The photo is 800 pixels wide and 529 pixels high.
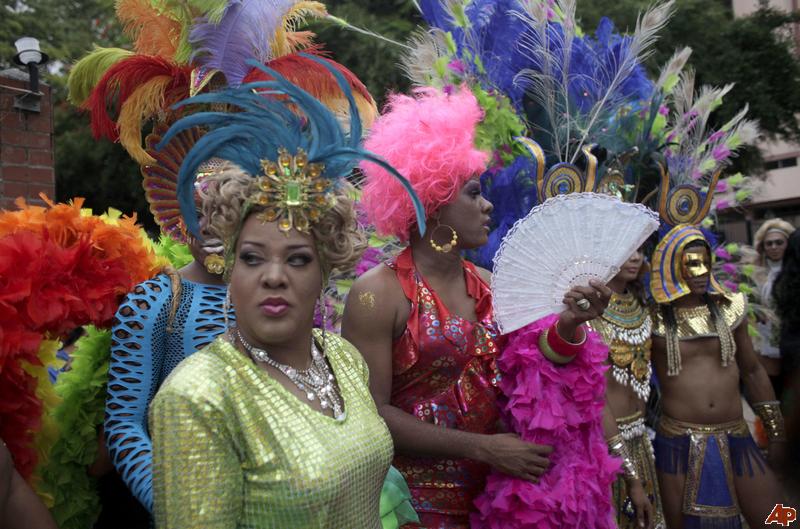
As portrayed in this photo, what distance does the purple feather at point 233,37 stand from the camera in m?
2.81

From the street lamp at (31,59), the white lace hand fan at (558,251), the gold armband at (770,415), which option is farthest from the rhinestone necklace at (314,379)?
the street lamp at (31,59)

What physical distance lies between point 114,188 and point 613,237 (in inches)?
428

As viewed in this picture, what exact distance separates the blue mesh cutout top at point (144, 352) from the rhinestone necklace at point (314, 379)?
1.97 feet

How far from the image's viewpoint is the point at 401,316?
2.74 meters

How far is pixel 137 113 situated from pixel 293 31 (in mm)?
822

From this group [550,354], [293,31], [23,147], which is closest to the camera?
[550,354]

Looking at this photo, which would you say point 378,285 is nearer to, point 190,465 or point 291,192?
point 291,192

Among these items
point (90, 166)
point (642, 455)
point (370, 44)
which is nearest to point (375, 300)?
point (642, 455)

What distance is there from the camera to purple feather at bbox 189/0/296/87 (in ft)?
9.23

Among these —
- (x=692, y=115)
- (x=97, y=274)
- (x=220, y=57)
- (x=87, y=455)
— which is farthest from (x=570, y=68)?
(x=87, y=455)

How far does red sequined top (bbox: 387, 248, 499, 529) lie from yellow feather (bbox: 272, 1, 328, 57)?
107 cm

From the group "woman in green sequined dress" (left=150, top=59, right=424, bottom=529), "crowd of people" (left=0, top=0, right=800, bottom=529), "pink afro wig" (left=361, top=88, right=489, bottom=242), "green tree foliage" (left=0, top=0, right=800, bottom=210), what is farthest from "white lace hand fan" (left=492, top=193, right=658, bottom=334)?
"green tree foliage" (left=0, top=0, right=800, bottom=210)

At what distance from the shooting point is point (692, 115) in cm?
500

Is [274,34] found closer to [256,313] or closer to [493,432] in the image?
[256,313]
